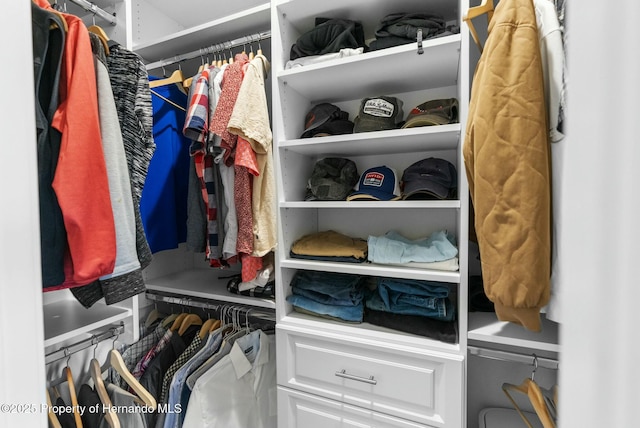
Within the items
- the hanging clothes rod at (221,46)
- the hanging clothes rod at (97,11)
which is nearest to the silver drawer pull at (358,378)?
the hanging clothes rod at (221,46)

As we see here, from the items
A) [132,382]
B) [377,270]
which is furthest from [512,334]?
[132,382]

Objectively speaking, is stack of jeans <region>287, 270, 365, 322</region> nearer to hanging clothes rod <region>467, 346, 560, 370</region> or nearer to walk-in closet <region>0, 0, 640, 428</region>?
walk-in closet <region>0, 0, 640, 428</region>

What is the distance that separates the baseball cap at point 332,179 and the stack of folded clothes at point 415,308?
36 centimetres

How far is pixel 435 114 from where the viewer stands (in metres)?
0.96

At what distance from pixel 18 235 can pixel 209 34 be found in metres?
1.22

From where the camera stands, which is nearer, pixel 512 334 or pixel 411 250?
pixel 512 334

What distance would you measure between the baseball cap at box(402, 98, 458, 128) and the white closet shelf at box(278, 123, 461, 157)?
4cm

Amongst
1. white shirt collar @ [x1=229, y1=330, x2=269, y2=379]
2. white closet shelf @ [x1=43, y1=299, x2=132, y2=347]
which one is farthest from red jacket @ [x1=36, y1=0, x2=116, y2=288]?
white shirt collar @ [x1=229, y1=330, x2=269, y2=379]

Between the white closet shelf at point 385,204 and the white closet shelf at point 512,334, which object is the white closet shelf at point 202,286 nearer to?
the white closet shelf at point 385,204

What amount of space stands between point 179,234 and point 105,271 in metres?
0.67

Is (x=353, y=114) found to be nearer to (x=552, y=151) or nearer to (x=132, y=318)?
(x=552, y=151)

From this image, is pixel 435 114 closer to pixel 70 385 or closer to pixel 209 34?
pixel 209 34

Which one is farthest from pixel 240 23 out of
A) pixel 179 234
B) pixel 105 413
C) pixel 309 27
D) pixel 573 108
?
pixel 105 413

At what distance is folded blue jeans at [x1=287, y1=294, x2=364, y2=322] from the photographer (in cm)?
104
